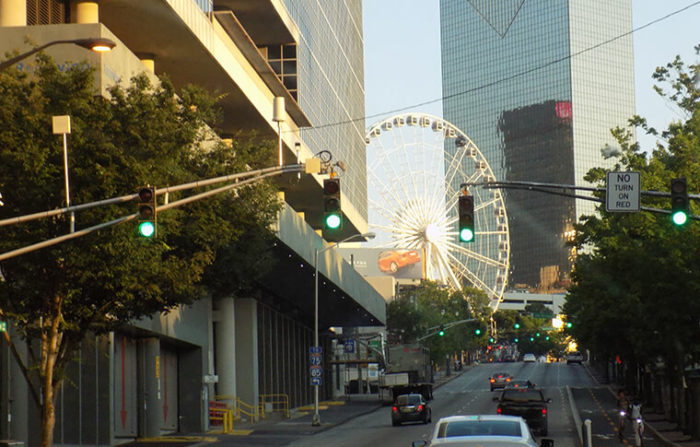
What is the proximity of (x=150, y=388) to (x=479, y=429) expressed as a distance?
98.0 feet

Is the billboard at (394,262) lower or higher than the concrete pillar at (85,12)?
lower

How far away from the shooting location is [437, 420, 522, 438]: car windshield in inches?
599

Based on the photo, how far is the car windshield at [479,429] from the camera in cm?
1521

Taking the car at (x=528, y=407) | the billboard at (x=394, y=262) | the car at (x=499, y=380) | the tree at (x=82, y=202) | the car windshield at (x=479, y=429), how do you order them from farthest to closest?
1. the billboard at (x=394, y=262)
2. the car at (x=499, y=380)
3. the car at (x=528, y=407)
4. the tree at (x=82, y=202)
5. the car windshield at (x=479, y=429)

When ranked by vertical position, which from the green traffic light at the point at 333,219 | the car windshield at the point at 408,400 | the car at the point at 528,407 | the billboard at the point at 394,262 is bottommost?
the car windshield at the point at 408,400

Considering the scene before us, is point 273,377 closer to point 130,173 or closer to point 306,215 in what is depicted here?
point 306,215

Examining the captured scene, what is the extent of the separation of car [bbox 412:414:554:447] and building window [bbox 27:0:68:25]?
84.3 ft

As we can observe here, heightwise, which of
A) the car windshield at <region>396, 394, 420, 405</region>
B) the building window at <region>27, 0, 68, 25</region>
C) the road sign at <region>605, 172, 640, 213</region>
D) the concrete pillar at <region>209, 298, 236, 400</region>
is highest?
the building window at <region>27, 0, 68, 25</region>

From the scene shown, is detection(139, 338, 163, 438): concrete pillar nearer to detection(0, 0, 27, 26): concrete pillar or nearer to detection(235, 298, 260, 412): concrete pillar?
detection(0, 0, 27, 26): concrete pillar

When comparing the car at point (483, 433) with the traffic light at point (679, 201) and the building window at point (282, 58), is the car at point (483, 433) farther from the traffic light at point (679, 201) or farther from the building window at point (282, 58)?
the building window at point (282, 58)

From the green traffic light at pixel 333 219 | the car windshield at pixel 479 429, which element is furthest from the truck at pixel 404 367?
the car windshield at pixel 479 429

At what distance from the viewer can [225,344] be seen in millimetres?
55969

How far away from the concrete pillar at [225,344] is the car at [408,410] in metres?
10.1

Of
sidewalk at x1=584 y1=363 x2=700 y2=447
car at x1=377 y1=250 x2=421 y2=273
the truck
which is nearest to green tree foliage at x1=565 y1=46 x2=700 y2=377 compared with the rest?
sidewalk at x1=584 y1=363 x2=700 y2=447
